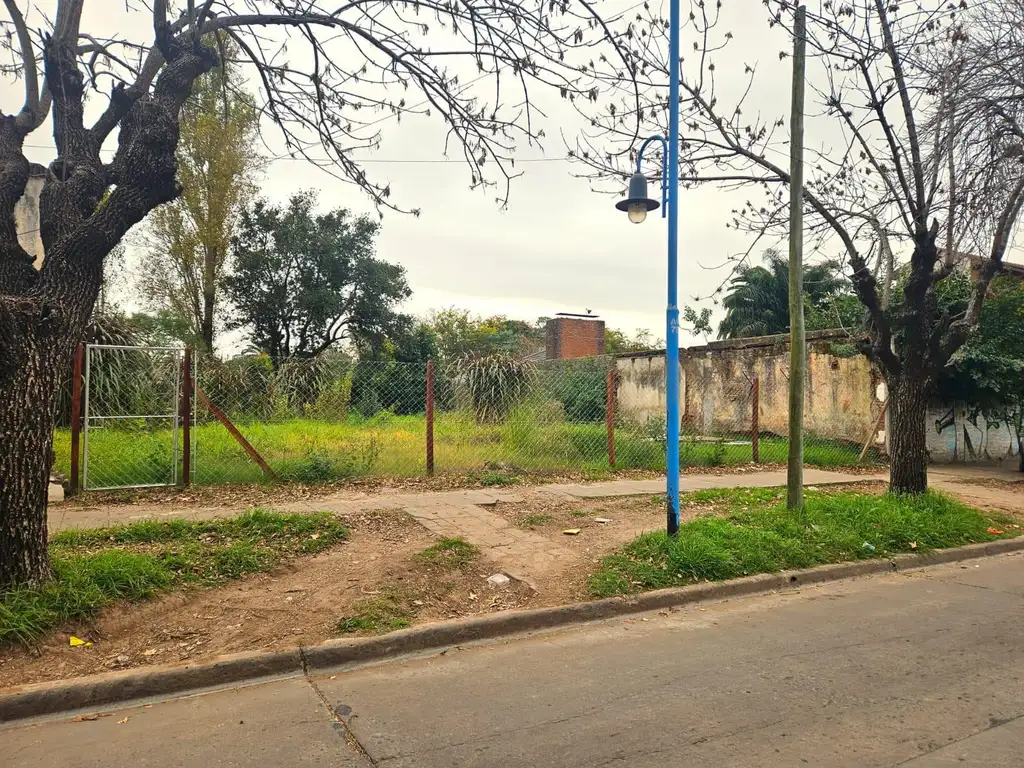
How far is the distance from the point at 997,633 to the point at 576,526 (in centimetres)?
395

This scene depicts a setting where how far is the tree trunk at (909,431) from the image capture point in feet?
28.9

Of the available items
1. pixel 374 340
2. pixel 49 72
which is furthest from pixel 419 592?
pixel 374 340

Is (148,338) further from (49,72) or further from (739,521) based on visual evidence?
(739,521)

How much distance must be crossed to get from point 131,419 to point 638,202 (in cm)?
768

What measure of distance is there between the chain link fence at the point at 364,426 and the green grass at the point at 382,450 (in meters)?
0.02

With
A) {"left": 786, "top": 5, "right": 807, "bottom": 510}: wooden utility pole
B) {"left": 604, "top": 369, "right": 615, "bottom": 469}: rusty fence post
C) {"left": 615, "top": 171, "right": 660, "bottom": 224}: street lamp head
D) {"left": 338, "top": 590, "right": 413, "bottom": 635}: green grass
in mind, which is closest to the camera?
{"left": 338, "top": 590, "right": 413, "bottom": 635}: green grass

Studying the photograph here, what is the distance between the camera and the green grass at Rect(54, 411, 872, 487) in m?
9.12

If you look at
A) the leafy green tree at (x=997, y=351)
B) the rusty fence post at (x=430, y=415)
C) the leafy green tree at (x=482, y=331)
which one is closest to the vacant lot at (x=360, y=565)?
the rusty fence post at (x=430, y=415)

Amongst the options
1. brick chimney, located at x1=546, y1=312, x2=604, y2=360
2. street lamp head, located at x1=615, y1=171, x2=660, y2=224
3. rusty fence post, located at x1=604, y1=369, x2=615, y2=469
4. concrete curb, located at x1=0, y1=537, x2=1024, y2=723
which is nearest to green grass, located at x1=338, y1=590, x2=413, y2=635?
concrete curb, located at x1=0, y1=537, x2=1024, y2=723

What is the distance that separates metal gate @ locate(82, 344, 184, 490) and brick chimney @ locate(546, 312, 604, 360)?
29.4 m

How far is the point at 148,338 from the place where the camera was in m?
14.1

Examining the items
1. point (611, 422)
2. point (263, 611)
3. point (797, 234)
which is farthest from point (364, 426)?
point (797, 234)

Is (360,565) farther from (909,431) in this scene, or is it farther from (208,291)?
(208,291)

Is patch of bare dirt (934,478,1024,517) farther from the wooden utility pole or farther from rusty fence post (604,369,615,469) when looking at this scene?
rusty fence post (604,369,615,469)
